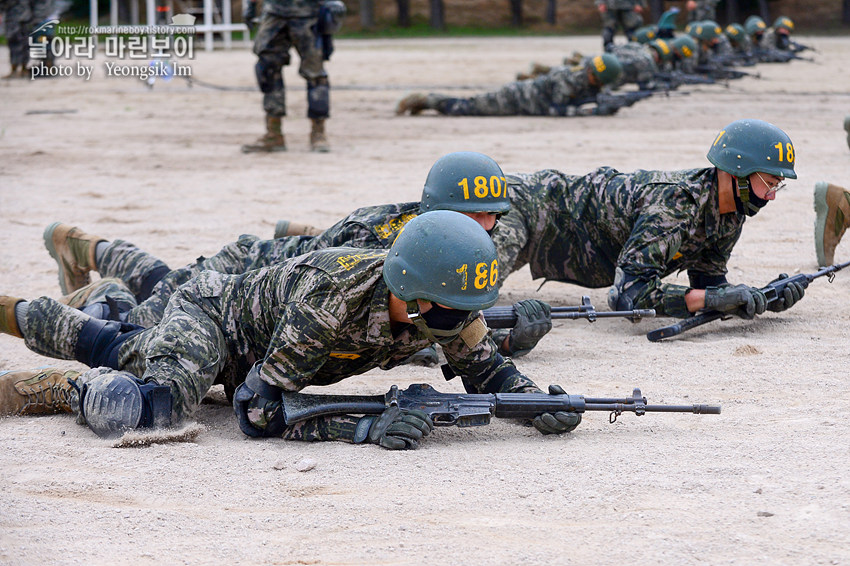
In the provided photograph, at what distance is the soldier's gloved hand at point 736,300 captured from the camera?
5539mm

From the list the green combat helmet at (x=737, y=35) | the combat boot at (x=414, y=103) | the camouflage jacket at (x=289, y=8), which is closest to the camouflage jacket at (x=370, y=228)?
the camouflage jacket at (x=289, y=8)

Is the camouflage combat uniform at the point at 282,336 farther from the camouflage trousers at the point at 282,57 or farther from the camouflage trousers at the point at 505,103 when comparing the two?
the camouflage trousers at the point at 505,103

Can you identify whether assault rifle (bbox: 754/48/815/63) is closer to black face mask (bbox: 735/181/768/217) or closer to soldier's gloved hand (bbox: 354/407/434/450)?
black face mask (bbox: 735/181/768/217)

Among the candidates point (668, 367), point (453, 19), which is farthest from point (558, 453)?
point (453, 19)

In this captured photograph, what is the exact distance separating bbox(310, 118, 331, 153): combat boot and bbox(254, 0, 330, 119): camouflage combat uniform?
31 cm

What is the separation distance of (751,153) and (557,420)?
80.6 inches

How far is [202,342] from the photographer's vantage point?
14.2 feet

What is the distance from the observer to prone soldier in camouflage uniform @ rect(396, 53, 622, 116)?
1408 cm

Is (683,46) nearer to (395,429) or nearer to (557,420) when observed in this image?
(557,420)

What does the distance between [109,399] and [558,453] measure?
1.73 metres

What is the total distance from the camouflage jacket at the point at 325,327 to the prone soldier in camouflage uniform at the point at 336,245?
81 centimetres

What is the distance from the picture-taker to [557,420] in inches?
163

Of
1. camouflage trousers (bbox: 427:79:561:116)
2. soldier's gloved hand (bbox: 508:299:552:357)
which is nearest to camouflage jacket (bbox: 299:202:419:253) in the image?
soldier's gloved hand (bbox: 508:299:552:357)

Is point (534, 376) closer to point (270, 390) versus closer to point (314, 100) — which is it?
point (270, 390)
